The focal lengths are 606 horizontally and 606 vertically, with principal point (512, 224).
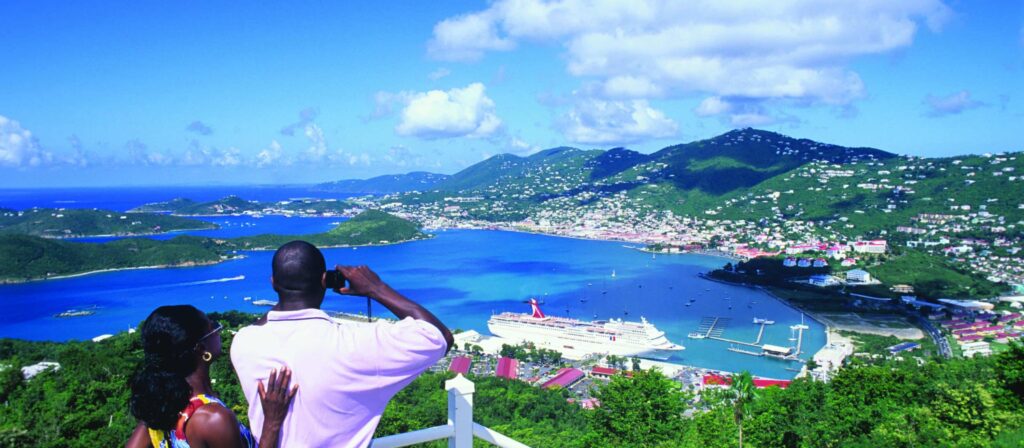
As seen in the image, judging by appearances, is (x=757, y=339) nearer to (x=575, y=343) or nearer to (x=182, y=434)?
(x=575, y=343)

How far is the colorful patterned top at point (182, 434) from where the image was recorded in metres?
0.78

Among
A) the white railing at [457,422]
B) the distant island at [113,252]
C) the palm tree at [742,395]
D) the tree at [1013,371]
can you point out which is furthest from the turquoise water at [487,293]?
the white railing at [457,422]

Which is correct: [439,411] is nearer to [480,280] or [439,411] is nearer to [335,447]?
[335,447]

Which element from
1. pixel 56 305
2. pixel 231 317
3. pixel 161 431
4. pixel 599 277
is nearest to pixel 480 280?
pixel 599 277

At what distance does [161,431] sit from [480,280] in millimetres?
25771

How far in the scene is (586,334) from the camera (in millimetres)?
17359

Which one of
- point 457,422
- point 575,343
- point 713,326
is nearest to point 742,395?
point 457,422

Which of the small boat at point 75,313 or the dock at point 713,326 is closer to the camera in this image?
the dock at point 713,326

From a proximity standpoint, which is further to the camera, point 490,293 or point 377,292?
point 490,293

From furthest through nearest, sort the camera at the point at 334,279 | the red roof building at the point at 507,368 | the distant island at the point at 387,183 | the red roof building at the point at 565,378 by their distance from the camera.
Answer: the distant island at the point at 387,183, the red roof building at the point at 507,368, the red roof building at the point at 565,378, the camera at the point at 334,279

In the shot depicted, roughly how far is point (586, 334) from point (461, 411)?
16.6 meters

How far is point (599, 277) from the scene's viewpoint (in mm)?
26766

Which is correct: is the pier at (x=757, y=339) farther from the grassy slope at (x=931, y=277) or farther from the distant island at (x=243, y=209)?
the distant island at (x=243, y=209)

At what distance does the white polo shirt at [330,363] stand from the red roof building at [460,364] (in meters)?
12.7
